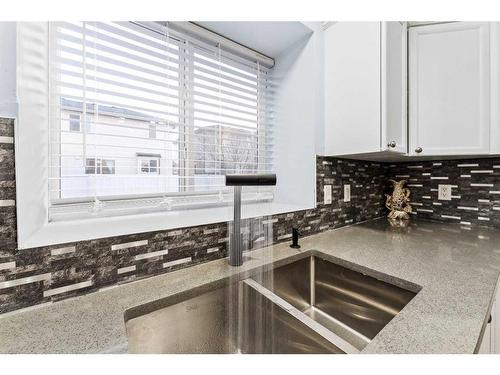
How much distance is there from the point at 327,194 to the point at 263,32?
0.91 metres

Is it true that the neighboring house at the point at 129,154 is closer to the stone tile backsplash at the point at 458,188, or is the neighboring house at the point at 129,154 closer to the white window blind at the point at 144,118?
the white window blind at the point at 144,118

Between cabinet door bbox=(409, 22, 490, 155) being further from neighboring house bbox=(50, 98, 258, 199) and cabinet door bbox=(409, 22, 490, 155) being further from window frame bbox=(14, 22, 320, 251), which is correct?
window frame bbox=(14, 22, 320, 251)

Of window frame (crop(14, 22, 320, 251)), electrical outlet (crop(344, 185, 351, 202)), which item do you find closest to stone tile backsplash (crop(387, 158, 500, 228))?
electrical outlet (crop(344, 185, 351, 202))

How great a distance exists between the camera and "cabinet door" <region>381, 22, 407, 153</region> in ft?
3.42

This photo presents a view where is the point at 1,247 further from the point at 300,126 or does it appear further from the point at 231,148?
the point at 300,126

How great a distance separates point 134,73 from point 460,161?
1.98 metres

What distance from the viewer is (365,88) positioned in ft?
3.59

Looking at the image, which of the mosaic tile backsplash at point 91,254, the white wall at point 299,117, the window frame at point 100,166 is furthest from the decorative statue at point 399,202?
the window frame at point 100,166

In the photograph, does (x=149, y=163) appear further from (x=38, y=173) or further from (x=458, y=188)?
(x=458, y=188)

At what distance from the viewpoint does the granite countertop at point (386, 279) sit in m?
0.45

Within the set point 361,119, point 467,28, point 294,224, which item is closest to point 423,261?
point 294,224

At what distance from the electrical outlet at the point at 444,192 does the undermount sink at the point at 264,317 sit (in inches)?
48.9

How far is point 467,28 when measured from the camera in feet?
3.90

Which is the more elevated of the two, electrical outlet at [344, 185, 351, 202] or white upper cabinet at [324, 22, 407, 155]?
white upper cabinet at [324, 22, 407, 155]
